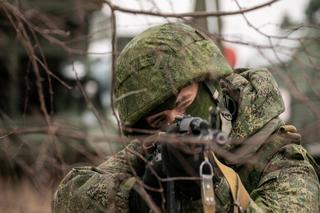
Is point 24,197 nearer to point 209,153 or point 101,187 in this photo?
point 101,187

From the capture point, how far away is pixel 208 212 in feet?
10.5

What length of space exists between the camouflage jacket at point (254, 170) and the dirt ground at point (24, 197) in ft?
4.85

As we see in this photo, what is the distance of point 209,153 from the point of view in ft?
10.6

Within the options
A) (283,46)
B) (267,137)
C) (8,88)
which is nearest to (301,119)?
(8,88)

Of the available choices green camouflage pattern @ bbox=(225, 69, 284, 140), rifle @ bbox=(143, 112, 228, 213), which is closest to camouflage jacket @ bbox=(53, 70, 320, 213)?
green camouflage pattern @ bbox=(225, 69, 284, 140)

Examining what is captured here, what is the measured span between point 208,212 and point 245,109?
0.52 m

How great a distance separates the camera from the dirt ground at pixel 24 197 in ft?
17.6

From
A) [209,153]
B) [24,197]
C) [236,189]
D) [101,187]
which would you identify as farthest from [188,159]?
[24,197]

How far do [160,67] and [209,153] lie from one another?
0.52m

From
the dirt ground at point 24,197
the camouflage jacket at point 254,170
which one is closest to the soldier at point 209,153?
the camouflage jacket at point 254,170

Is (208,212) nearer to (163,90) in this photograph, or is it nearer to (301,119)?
(163,90)

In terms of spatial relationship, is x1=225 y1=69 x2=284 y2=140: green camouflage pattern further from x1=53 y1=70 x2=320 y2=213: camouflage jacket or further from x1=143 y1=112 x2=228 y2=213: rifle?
x1=143 y1=112 x2=228 y2=213: rifle

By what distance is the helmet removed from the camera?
358cm

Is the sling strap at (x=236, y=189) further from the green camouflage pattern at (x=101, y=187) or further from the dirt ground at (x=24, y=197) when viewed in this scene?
the dirt ground at (x=24, y=197)
